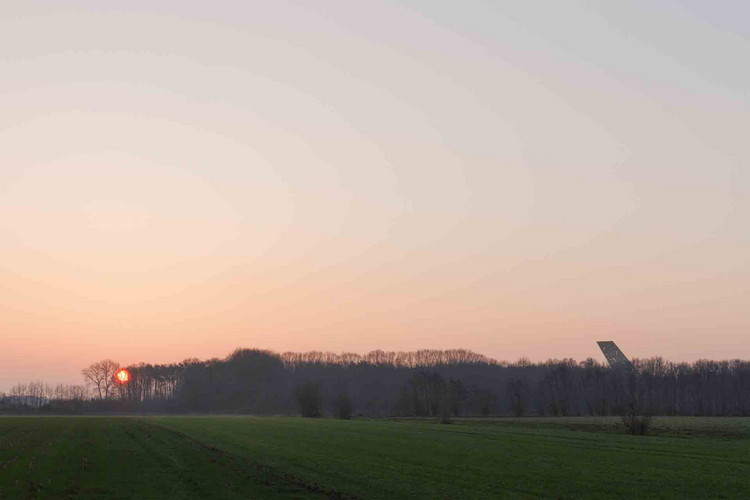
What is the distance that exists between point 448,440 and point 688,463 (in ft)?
70.2

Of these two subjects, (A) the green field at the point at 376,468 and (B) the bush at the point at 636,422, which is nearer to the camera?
(A) the green field at the point at 376,468

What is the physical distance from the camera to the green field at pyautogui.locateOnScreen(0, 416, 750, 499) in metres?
26.8

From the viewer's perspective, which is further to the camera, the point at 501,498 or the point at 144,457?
the point at 144,457

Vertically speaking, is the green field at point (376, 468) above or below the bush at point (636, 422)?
above

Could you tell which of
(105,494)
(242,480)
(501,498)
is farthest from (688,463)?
(105,494)

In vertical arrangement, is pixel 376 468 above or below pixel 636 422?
above

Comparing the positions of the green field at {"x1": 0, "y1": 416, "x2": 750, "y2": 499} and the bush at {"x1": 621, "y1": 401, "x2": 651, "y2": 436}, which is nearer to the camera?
the green field at {"x1": 0, "y1": 416, "x2": 750, "y2": 499}

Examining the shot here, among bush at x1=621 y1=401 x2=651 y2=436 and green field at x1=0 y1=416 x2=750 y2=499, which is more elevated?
green field at x1=0 y1=416 x2=750 y2=499

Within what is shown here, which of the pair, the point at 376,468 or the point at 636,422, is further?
the point at 636,422

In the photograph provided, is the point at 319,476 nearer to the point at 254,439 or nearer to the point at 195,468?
the point at 195,468

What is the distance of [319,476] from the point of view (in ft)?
102

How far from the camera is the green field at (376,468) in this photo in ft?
87.9

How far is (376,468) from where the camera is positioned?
34656 mm

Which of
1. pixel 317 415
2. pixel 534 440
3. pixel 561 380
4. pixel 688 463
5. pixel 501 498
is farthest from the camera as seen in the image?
pixel 561 380
